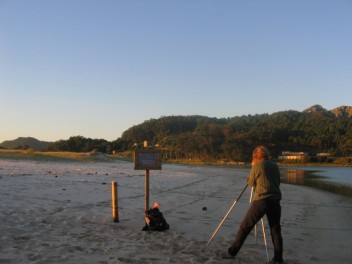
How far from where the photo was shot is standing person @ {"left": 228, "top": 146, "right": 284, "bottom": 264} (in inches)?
257

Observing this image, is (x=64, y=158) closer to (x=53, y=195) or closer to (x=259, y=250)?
(x=53, y=195)

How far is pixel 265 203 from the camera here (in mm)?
6508

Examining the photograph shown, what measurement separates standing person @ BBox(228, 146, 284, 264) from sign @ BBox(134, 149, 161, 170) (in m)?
3.28

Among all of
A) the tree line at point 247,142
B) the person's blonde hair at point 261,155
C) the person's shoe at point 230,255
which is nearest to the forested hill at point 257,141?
the tree line at point 247,142

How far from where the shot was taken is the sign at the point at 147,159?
364 inches

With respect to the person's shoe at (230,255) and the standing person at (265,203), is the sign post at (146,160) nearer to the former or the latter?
the person's shoe at (230,255)

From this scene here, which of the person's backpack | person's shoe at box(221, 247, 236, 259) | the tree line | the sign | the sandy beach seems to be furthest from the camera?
the tree line

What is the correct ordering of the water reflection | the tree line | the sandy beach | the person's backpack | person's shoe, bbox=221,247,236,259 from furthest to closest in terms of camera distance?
the tree line
the water reflection
the person's backpack
person's shoe, bbox=221,247,236,259
the sandy beach

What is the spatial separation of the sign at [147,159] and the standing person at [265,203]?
10.8 ft

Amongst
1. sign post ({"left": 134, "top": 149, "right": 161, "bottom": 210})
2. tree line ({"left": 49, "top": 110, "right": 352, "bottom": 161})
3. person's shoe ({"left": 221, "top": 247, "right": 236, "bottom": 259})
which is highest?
tree line ({"left": 49, "top": 110, "right": 352, "bottom": 161})

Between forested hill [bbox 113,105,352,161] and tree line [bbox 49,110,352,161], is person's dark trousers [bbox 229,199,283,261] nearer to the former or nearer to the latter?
tree line [bbox 49,110,352,161]

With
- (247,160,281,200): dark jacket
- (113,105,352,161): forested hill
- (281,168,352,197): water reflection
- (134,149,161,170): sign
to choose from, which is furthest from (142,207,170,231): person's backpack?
(113,105,352,161): forested hill

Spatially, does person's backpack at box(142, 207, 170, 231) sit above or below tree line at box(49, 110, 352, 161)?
below

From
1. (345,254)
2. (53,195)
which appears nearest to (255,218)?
(345,254)
